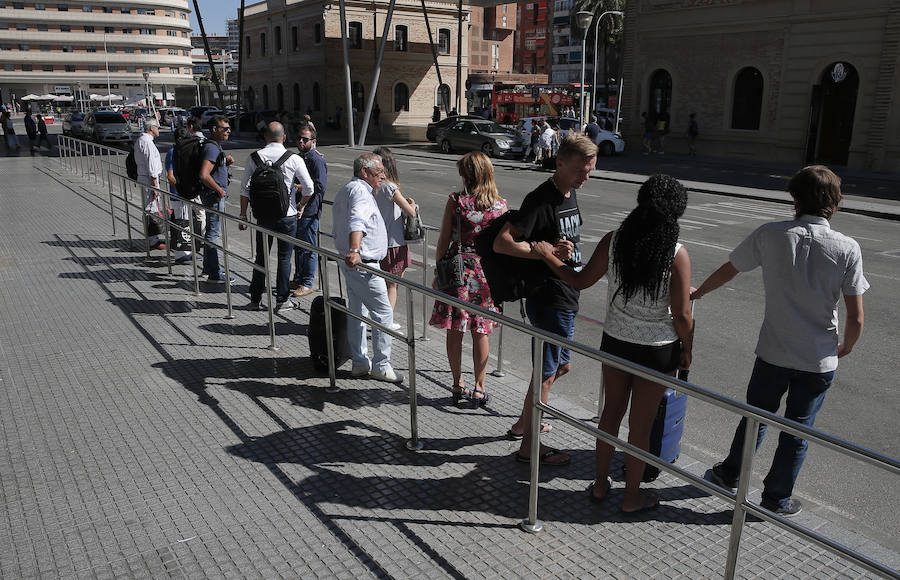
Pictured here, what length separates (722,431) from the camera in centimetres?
500

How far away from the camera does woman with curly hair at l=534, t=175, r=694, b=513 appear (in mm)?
3385

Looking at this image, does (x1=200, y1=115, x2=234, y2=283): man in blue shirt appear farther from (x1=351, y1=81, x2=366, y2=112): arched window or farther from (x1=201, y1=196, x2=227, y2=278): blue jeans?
(x1=351, y1=81, x2=366, y2=112): arched window

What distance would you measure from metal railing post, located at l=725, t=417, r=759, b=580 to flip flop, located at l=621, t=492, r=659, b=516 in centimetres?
109

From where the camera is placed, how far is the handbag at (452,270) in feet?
15.8

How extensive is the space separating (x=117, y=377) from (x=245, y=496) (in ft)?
→ 7.17

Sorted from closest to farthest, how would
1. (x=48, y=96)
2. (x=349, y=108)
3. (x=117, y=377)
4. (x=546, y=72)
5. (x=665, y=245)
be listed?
1. (x=665, y=245)
2. (x=117, y=377)
3. (x=349, y=108)
4. (x=48, y=96)
5. (x=546, y=72)

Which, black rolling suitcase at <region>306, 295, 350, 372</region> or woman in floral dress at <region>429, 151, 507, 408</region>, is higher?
woman in floral dress at <region>429, 151, 507, 408</region>

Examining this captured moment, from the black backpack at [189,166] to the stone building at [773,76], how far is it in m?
22.7

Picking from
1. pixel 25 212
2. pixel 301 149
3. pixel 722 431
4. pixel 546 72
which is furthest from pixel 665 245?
pixel 546 72

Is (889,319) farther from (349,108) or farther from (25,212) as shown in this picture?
(349,108)

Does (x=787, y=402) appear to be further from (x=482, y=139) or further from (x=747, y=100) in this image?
(x=482, y=139)

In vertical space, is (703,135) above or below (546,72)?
below

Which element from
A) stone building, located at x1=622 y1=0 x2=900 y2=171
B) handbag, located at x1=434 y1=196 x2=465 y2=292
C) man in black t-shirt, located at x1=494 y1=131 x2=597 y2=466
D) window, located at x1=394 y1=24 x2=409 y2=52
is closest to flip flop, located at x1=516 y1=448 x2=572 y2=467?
man in black t-shirt, located at x1=494 y1=131 x2=597 y2=466

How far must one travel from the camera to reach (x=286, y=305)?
7293 millimetres
